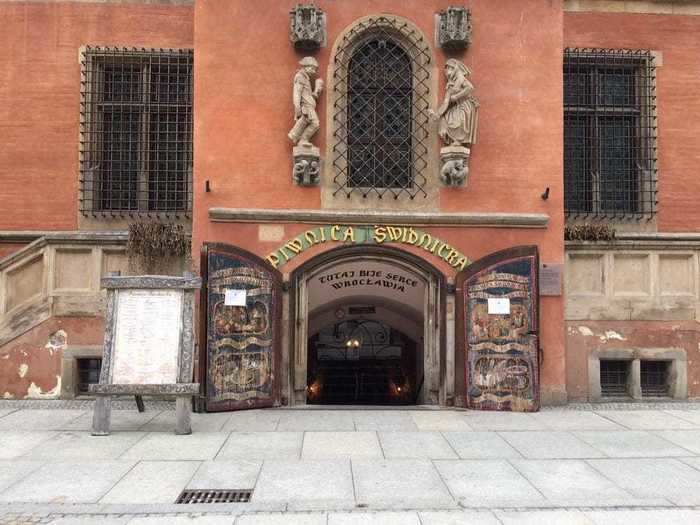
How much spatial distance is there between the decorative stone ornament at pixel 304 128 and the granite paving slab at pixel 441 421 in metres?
3.70

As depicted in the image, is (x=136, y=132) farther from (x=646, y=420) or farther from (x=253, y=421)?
(x=646, y=420)

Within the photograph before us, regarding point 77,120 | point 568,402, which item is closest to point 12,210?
point 77,120

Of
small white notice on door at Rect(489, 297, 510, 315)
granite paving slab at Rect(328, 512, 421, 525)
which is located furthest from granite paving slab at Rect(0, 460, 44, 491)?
small white notice on door at Rect(489, 297, 510, 315)

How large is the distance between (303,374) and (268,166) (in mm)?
3087

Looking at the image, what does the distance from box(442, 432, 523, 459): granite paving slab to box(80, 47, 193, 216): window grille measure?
606 cm

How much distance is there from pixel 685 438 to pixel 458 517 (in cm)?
410

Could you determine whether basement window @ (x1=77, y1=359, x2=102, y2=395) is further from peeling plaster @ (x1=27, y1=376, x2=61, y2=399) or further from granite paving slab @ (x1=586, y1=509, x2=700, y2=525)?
granite paving slab @ (x1=586, y1=509, x2=700, y2=525)

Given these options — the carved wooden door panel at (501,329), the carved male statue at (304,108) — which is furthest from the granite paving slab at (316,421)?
the carved male statue at (304,108)

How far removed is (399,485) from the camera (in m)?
5.68

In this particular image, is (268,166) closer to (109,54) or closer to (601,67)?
(109,54)

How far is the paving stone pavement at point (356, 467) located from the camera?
198 inches

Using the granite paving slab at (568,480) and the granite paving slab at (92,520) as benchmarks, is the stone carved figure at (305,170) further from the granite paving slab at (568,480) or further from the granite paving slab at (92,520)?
the granite paving slab at (92,520)

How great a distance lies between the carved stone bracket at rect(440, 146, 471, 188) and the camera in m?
9.50

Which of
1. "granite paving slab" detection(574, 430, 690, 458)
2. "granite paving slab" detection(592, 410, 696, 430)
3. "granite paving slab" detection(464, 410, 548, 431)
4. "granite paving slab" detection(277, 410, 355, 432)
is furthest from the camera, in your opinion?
"granite paving slab" detection(592, 410, 696, 430)
